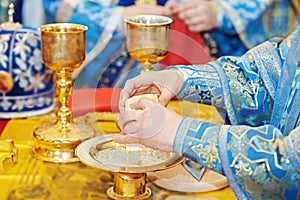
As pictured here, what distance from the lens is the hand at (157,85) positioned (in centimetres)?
112

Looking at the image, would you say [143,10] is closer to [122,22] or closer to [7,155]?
[122,22]

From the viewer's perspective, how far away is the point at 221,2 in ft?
7.75

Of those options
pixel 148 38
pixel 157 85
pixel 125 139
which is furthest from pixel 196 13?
pixel 125 139

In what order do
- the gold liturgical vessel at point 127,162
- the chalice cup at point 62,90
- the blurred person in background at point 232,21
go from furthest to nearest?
the blurred person in background at point 232,21
the chalice cup at point 62,90
the gold liturgical vessel at point 127,162

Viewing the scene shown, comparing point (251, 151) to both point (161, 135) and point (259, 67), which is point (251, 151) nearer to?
point (161, 135)

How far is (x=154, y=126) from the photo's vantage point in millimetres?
932

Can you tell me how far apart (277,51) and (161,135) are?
42 centimetres

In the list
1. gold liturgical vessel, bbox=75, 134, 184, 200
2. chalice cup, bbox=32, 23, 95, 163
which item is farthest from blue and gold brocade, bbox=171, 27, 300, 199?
chalice cup, bbox=32, 23, 95, 163

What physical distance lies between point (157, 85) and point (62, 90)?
23 centimetres

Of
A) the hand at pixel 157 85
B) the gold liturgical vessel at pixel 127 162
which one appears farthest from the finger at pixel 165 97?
the gold liturgical vessel at pixel 127 162

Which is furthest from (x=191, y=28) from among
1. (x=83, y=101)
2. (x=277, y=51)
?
(x=277, y=51)

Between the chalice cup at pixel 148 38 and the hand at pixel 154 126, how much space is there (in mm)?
378

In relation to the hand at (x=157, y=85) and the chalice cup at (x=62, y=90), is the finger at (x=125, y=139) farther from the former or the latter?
the chalice cup at (x=62, y=90)

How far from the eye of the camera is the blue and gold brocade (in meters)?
0.90
